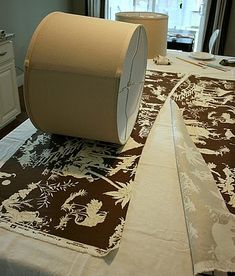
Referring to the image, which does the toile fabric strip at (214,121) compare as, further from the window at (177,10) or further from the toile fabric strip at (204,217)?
the window at (177,10)

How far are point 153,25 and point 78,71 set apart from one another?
3.14ft

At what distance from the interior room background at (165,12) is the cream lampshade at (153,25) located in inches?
81.0

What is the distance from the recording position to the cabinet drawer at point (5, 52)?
235 cm

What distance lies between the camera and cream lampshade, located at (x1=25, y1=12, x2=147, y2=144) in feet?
2.44

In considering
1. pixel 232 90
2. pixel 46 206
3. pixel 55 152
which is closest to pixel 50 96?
pixel 55 152

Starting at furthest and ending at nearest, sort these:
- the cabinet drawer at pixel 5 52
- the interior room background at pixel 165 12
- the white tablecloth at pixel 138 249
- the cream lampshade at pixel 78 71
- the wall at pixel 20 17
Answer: the interior room background at pixel 165 12 < the wall at pixel 20 17 < the cabinet drawer at pixel 5 52 < the cream lampshade at pixel 78 71 < the white tablecloth at pixel 138 249

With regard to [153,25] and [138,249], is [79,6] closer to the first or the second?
[153,25]

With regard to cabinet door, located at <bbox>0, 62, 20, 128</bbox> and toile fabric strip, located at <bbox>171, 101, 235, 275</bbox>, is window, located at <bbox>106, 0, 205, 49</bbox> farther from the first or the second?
toile fabric strip, located at <bbox>171, 101, 235, 275</bbox>

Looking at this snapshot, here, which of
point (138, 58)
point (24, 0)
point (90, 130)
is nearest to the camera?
point (90, 130)

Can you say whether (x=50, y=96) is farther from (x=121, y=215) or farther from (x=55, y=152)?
(x=121, y=215)

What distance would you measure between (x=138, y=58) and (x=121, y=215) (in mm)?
557

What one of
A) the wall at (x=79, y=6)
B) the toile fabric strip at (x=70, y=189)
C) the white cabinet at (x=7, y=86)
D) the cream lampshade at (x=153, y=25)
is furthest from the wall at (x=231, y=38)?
the toile fabric strip at (x=70, y=189)

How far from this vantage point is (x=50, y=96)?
0.79 meters

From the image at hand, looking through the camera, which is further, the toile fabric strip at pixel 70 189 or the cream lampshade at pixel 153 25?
the cream lampshade at pixel 153 25
